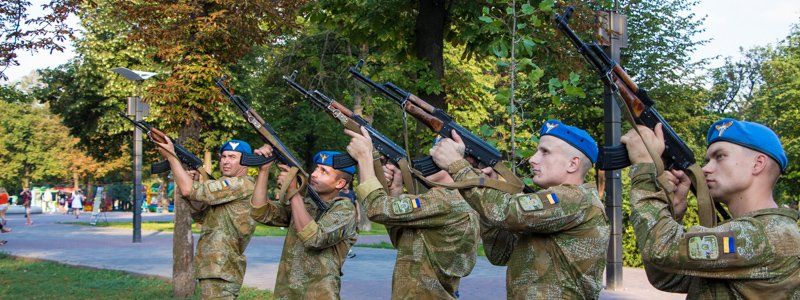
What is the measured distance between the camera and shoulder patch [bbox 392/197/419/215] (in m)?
4.94

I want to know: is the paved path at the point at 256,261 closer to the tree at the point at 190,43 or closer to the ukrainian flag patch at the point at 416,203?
the tree at the point at 190,43

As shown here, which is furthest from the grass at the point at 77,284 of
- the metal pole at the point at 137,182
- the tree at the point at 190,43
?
the metal pole at the point at 137,182

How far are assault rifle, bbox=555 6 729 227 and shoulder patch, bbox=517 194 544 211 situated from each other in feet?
1.26

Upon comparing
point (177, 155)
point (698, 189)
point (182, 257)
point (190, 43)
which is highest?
point (190, 43)

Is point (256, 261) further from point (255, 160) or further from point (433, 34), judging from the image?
point (255, 160)

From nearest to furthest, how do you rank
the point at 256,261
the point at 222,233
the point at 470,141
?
the point at 470,141, the point at 222,233, the point at 256,261

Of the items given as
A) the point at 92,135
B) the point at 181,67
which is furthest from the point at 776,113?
the point at 181,67

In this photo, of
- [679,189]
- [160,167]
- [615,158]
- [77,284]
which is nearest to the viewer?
[679,189]

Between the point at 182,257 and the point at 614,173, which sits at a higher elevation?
the point at 614,173

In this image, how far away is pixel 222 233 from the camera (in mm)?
8094

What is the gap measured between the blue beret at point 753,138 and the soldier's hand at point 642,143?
22cm

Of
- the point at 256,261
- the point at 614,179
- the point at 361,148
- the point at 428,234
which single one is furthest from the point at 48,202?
the point at 361,148

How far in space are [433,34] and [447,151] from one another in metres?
5.83

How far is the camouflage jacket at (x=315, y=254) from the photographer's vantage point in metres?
6.01
